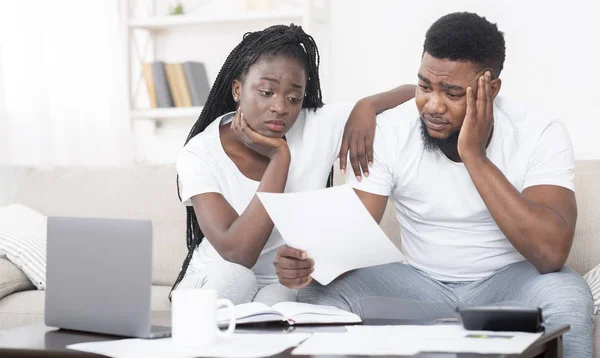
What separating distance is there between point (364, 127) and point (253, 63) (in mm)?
312

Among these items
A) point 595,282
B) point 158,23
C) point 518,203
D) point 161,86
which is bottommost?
point 595,282

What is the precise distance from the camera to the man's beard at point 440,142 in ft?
6.19

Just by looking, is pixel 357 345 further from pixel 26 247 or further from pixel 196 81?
pixel 196 81

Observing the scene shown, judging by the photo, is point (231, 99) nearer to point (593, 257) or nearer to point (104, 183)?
point (104, 183)

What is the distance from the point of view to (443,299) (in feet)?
6.02

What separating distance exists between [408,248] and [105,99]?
185 centimetres

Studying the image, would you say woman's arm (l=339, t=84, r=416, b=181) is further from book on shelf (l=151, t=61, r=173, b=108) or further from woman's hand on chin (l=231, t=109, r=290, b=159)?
book on shelf (l=151, t=61, r=173, b=108)

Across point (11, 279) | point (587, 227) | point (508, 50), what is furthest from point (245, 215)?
point (508, 50)

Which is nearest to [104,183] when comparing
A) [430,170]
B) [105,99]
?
[105,99]

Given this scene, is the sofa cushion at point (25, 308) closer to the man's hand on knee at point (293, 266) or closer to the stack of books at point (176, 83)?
the man's hand on knee at point (293, 266)

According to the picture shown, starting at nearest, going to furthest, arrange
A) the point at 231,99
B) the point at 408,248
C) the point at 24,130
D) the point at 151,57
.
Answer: the point at 408,248 → the point at 231,99 → the point at 24,130 → the point at 151,57

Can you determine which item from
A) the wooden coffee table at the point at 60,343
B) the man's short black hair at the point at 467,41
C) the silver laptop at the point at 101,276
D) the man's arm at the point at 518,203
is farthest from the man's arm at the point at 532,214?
the silver laptop at the point at 101,276

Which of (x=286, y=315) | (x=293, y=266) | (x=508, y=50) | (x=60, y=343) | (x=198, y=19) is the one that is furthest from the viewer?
(x=198, y=19)

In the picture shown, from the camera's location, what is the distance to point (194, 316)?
1204 mm
